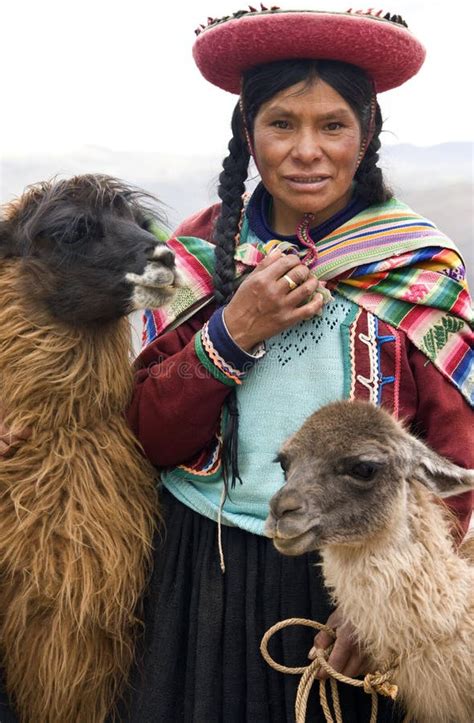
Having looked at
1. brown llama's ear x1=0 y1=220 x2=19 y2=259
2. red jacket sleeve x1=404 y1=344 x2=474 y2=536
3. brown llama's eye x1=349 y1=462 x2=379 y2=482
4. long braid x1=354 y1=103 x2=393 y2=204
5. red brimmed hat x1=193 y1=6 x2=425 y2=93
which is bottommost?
red jacket sleeve x1=404 y1=344 x2=474 y2=536

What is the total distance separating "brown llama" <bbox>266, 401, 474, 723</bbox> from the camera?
5.31ft

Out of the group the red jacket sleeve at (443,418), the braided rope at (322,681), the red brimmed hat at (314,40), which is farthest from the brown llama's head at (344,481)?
the red brimmed hat at (314,40)

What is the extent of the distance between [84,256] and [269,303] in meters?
0.42

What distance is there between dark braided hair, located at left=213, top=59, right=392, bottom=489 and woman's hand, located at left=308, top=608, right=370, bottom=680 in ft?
1.24

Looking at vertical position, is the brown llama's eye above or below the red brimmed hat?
below

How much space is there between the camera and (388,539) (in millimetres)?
1658

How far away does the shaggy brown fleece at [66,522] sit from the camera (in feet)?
6.12

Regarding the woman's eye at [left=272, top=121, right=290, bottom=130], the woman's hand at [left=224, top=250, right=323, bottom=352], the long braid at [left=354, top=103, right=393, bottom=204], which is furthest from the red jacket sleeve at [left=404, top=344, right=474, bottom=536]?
the woman's eye at [left=272, top=121, right=290, bottom=130]

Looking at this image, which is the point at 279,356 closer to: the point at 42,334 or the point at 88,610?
the point at 42,334

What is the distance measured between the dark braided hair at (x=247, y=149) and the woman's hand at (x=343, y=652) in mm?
378

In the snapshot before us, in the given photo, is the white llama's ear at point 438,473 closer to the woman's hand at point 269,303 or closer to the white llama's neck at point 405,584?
the white llama's neck at point 405,584

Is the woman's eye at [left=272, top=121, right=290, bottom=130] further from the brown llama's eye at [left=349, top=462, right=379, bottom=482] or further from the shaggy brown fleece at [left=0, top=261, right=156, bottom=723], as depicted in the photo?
the brown llama's eye at [left=349, top=462, right=379, bottom=482]

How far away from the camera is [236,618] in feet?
6.32

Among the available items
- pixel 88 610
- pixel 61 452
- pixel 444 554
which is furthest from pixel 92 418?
pixel 444 554
